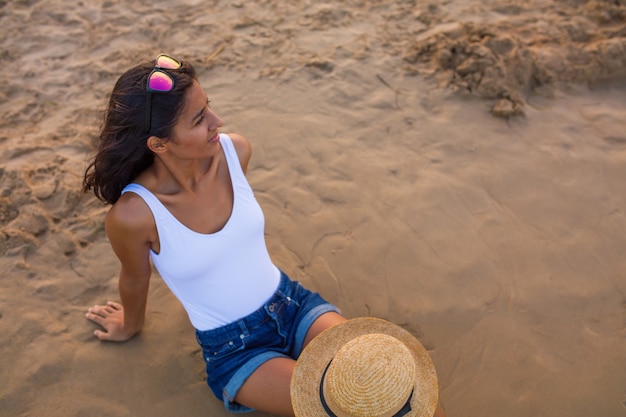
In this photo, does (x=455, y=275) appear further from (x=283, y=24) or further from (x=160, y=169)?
(x=283, y=24)

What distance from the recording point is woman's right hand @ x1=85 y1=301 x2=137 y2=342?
245 cm

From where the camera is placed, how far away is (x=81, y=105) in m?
3.72

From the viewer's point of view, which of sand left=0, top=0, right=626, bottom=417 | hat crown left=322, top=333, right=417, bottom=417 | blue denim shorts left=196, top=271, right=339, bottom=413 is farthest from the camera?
sand left=0, top=0, right=626, bottom=417

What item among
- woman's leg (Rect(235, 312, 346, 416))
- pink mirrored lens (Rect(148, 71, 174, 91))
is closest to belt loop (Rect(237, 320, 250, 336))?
woman's leg (Rect(235, 312, 346, 416))

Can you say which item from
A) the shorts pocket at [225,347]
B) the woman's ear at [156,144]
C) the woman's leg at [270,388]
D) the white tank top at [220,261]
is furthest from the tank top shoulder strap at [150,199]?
the woman's leg at [270,388]

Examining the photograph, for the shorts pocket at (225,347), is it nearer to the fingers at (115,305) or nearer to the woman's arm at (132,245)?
the woman's arm at (132,245)

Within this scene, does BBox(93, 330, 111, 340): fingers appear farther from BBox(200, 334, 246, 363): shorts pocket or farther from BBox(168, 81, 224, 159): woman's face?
BBox(168, 81, 224, 159): woman's face

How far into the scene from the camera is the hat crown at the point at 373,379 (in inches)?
59.5

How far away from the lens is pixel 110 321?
2.49 metres

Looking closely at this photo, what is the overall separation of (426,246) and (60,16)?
12.2ft

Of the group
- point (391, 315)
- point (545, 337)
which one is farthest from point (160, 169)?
point (545, 337)

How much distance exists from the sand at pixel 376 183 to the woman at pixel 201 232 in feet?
1.40

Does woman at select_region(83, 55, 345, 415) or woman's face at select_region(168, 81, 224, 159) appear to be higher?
woman's face at select_region(168, 81, 224, 159)

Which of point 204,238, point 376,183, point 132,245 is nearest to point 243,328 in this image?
point 204,238
